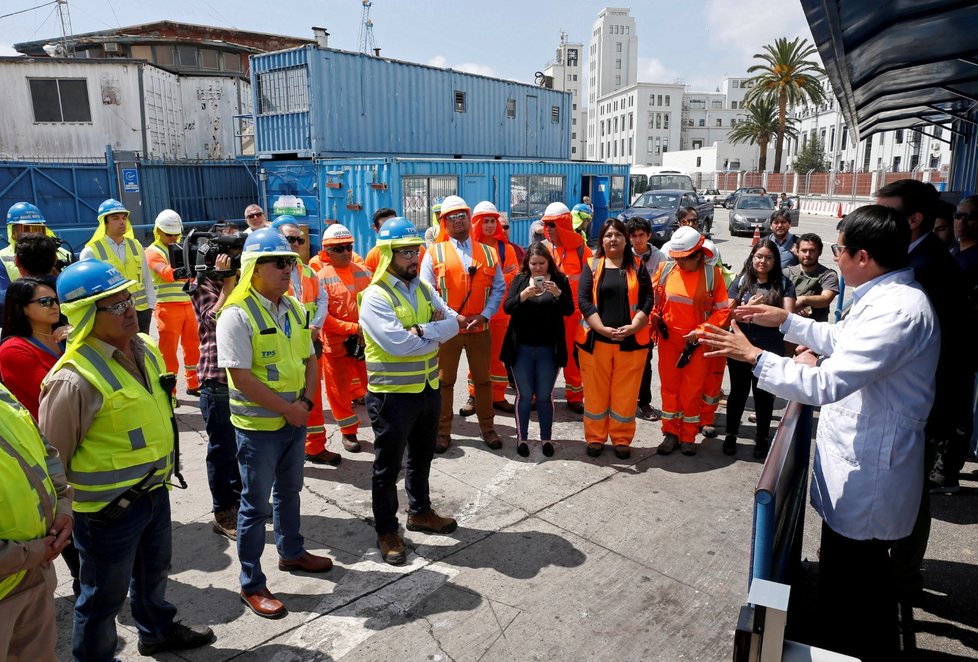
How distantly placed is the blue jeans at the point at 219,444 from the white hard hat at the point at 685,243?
3412mm

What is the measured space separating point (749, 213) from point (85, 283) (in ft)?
78.3

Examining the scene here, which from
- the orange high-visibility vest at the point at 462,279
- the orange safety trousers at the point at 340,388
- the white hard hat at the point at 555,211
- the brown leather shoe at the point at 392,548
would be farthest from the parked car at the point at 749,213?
the brown leather shoe at the point at 392,548

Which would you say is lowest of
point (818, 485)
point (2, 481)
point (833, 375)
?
point (818, 485)

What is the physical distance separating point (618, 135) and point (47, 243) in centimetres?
8314

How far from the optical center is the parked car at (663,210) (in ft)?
61.6

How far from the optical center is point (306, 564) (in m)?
3.69

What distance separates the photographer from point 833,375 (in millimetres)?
2299

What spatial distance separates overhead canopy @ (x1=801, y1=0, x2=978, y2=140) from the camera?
9.74 feet

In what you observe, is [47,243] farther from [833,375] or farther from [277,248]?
[833,375]

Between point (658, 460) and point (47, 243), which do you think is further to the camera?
point (658, 460)

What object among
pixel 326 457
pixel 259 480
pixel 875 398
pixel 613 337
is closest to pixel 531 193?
pixel 613 337

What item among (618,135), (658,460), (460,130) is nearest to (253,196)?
(460,130)

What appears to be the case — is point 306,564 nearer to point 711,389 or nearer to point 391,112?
point 711,389

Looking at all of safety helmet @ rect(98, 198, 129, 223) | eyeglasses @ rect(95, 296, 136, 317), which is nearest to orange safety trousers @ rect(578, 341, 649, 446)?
eyeglasses @ rect(95, 296, 136, 317)
